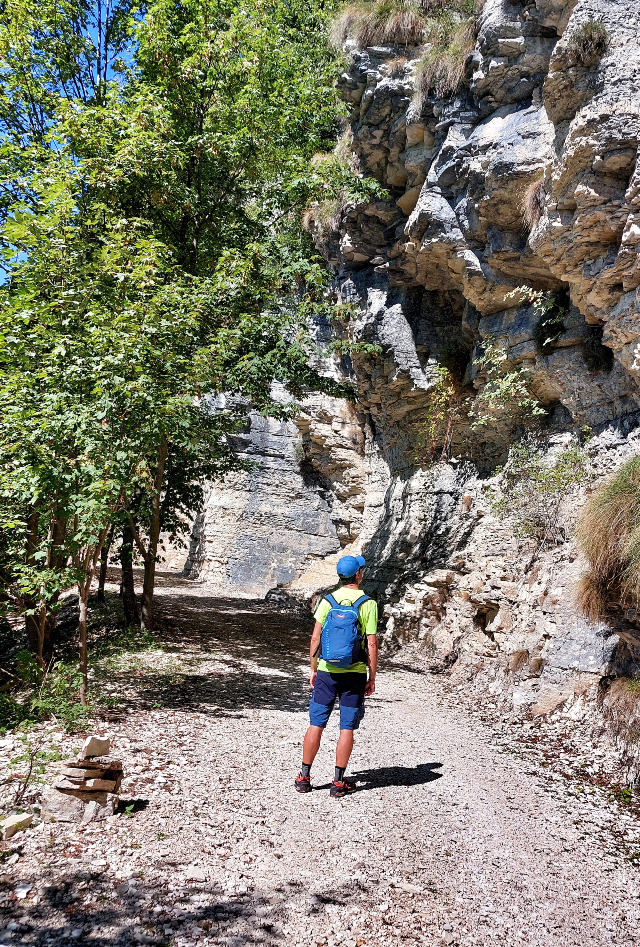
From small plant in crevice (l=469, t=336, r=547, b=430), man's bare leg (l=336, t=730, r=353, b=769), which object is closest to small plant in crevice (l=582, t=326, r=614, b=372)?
small plant in crevice (l=469, t=336, r=547, b=430)

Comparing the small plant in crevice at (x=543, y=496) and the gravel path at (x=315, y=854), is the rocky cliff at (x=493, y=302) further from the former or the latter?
the gravel path at (x=315, y=854)

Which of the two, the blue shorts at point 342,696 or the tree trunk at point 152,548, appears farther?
the tree trunk at point 152,548

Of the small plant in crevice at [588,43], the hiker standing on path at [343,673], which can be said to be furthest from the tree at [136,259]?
the small plant in crevice at [588,43]

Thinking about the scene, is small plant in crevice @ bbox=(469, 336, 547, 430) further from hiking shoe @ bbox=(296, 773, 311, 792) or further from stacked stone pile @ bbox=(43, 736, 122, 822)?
stacked stone pile @ bbox=(43, 736, 122, 822)

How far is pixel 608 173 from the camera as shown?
22.7 feet

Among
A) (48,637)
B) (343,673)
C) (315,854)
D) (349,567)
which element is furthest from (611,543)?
(48,637)

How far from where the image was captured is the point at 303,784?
3.92 m

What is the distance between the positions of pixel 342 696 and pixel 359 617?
22.0 inches

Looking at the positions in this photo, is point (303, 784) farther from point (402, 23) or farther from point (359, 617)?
point (402, 23)

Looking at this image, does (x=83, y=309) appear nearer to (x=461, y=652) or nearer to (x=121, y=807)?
(x=121, y=807)

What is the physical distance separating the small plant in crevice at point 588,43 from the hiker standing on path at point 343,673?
7206mm

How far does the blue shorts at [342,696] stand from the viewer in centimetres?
389

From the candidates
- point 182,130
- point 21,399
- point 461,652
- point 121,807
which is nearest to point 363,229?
point 182,130

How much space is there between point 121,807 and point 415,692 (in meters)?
5.25
